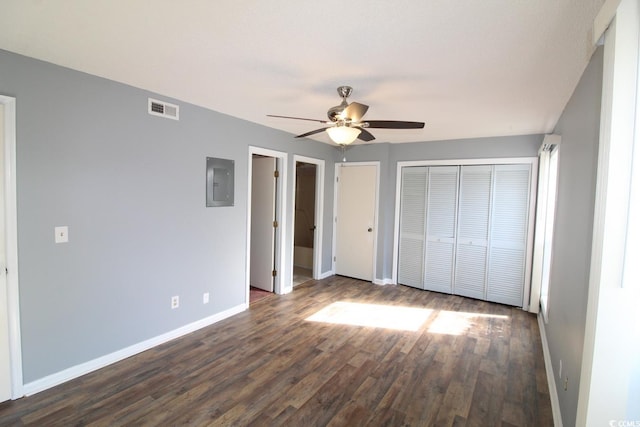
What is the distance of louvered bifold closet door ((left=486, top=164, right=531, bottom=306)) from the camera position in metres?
4.16

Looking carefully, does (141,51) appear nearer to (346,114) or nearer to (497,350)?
(346,114)

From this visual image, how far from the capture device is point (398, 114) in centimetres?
334

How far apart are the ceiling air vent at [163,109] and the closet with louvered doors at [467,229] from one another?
3474 millimetres

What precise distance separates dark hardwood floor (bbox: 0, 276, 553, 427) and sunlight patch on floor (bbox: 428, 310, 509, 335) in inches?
0.9

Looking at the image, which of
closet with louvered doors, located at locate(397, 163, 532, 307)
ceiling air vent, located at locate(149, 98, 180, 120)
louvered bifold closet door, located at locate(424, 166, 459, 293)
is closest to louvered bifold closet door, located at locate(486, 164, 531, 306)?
closet with louvered doors, located at locate(397, 163, 532, 307)

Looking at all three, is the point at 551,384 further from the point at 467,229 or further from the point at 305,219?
the point at 305,219

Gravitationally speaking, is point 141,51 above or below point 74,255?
above

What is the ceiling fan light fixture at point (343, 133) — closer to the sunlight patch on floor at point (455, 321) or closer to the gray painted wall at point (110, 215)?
the gray painted wall at point (110, 215)

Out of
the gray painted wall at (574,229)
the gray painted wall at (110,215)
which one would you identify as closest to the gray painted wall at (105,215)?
the gray painted wall at (110,215)

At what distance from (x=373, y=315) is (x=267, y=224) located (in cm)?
199

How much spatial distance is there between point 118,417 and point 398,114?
3562 millimetres

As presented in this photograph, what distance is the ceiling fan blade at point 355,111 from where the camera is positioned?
7.22 ft

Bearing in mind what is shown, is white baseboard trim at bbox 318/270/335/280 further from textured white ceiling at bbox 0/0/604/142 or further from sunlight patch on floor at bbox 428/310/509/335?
textured white ceiling at bbox 0/0/604/142

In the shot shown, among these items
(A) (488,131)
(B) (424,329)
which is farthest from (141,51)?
(A) (488,131)
